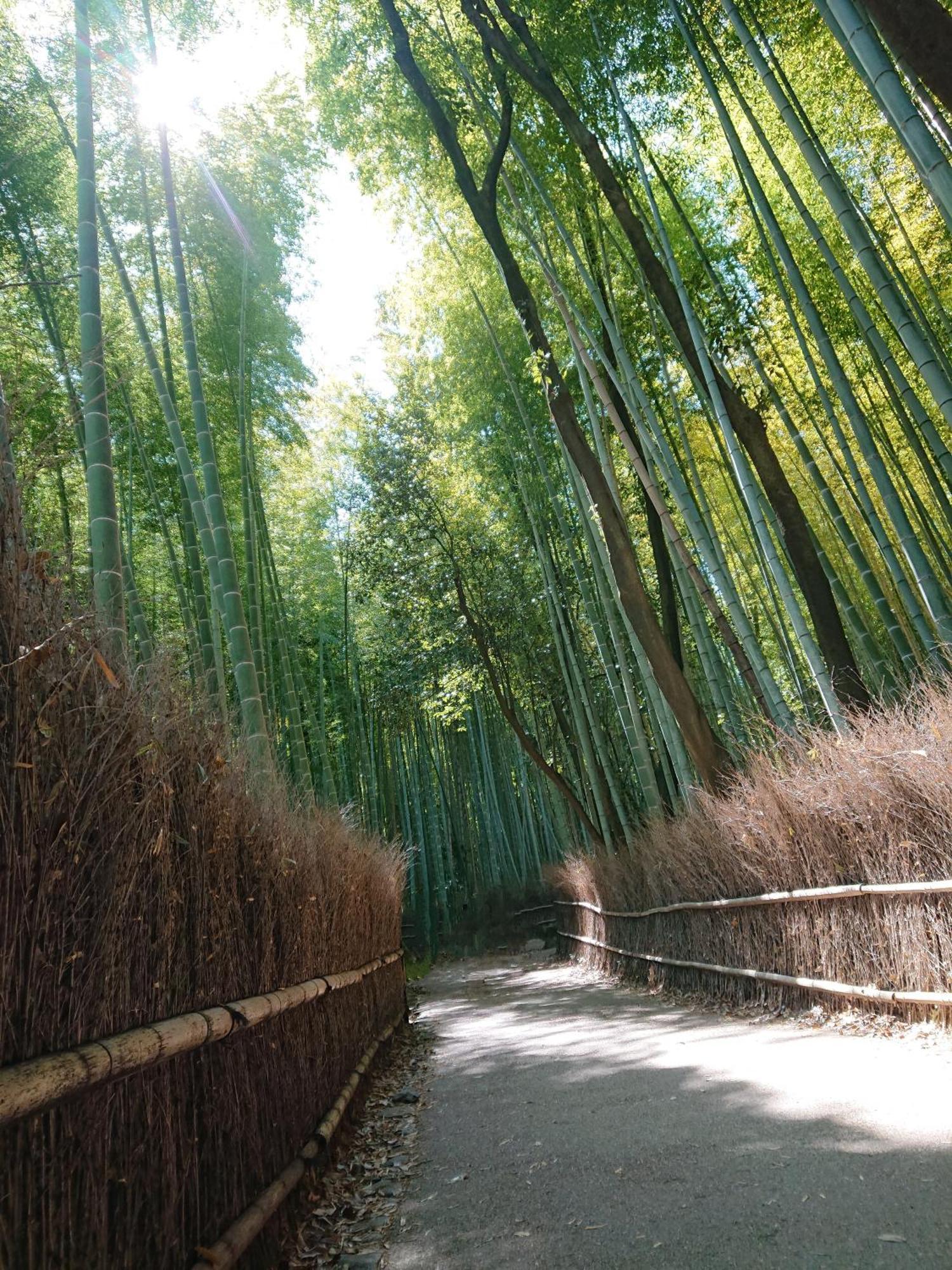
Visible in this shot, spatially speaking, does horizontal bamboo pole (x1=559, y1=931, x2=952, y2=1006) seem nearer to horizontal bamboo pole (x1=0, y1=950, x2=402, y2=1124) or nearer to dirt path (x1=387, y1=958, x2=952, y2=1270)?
dirt path (x1=387, y1=958, x2=952, y2=1270)

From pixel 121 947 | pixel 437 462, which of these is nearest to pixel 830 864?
pixel 121 947

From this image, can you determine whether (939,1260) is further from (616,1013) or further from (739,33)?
(739,33)

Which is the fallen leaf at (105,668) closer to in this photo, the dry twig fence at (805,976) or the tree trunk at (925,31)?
the dry twig fence at (805,976)

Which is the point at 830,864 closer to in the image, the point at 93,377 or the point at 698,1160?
the point at 698,1160

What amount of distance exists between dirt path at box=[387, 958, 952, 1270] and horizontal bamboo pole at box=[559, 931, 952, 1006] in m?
0.15

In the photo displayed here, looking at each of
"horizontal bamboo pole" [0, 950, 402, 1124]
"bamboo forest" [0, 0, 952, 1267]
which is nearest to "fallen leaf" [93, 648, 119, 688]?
"bamboo forest" [0, 0, 952, 1267]

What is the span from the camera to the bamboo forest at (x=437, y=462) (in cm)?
159

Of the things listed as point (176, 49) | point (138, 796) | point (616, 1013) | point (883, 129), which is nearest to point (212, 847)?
point (138, 796)

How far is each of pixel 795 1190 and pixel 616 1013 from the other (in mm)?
3582

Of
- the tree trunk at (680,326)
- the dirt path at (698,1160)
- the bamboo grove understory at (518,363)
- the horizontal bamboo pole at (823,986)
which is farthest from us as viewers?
the tree trunk at (680,326)

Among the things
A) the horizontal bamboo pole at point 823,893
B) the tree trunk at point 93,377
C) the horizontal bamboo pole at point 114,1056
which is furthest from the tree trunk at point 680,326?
the horizontal bamboo pole at point 114,1056

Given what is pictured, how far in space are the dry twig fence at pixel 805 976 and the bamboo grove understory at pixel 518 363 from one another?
2.68 feet

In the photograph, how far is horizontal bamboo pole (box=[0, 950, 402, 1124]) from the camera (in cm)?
101

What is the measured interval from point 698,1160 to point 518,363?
7662mm
